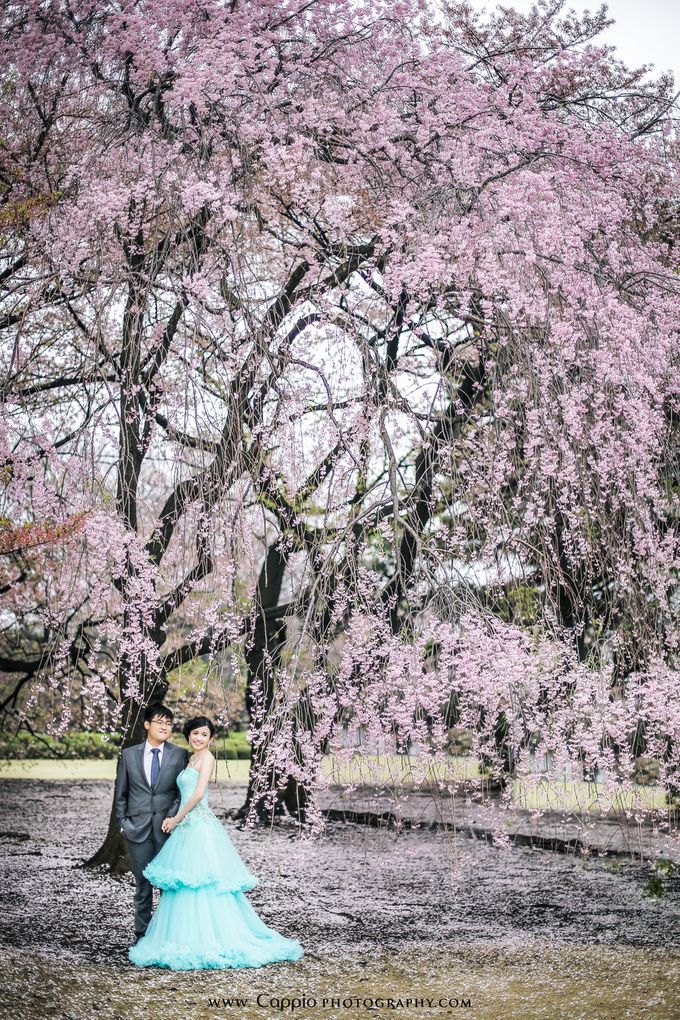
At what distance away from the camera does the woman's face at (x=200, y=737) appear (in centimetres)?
381

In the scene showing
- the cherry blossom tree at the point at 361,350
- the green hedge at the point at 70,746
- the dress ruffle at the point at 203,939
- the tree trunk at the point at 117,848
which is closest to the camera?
the dress ruffle at the point at 203,939

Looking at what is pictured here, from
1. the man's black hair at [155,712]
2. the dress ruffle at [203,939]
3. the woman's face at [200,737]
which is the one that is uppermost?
the man's black hair at [155,712]

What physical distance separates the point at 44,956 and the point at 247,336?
2.86 metres

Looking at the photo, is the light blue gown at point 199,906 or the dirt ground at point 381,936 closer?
the dirt ground at point 381,936

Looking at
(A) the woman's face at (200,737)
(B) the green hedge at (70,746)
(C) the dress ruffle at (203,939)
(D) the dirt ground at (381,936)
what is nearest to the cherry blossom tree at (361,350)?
(A) the woman's face at (200,737)

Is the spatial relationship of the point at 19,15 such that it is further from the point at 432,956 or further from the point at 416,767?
the point at 432,956

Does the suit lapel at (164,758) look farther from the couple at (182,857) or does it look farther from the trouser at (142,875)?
the trouser at (142,875)

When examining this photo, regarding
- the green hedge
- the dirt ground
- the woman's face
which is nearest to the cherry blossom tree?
the woman's face

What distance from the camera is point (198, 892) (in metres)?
3.84

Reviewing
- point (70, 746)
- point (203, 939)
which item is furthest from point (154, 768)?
point (70, 746)

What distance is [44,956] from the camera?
4176 mm

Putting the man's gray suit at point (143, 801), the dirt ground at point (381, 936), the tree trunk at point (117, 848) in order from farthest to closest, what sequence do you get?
the tree trunk at point (117, 848) → the man's gray suit at point (143, 801) → the dirt ground at point (381, 936)

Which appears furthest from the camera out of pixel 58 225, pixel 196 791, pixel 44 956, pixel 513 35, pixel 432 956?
pixel 513 35

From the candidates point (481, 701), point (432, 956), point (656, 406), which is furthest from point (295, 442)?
point (432, 956)
